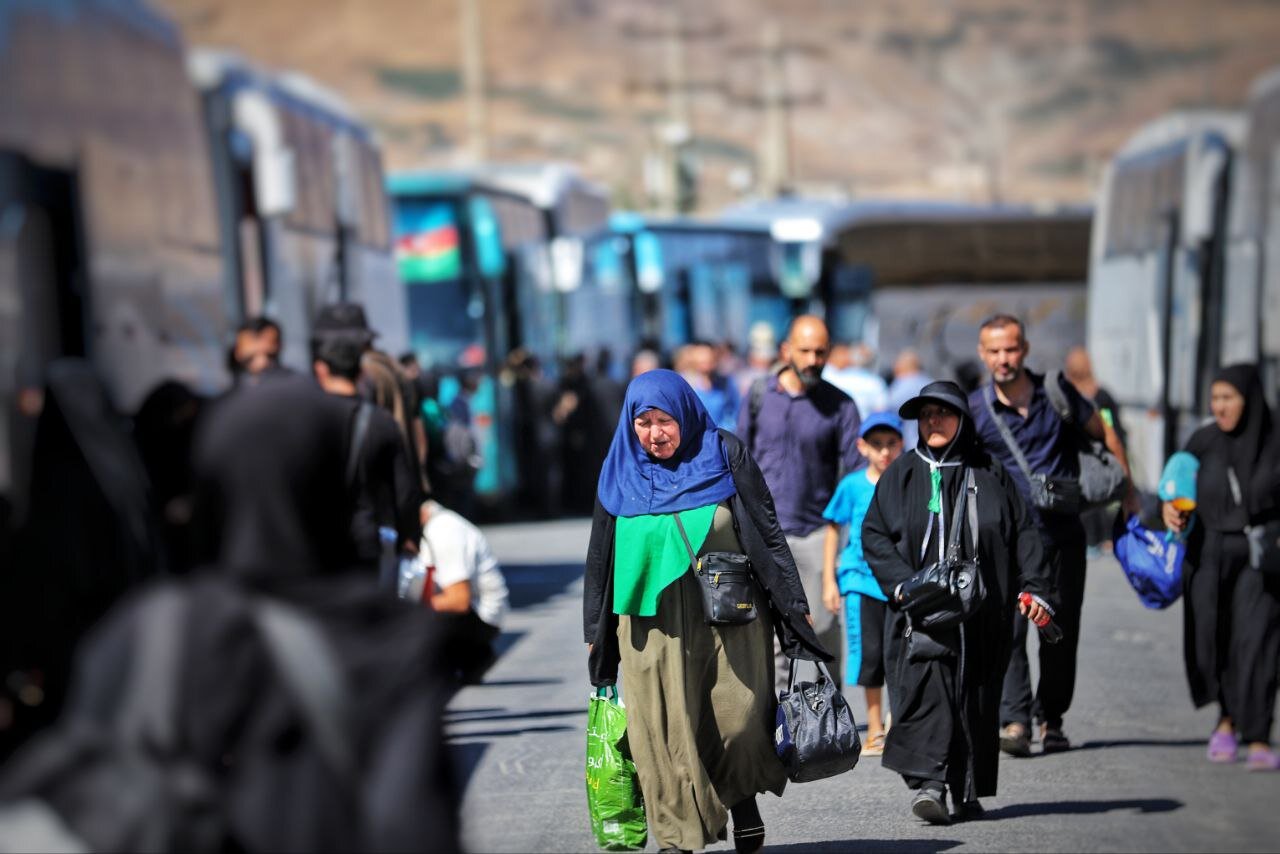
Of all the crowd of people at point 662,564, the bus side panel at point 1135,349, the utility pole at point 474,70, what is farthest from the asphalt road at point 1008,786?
the utility pole at point 474,70

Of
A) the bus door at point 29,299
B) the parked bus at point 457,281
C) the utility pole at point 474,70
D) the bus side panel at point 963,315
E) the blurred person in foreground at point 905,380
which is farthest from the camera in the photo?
the utility pole at point 474,70

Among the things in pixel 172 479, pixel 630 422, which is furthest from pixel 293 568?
pixel 172 479

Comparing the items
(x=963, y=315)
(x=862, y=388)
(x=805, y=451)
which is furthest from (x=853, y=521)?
(x=963, y=315)

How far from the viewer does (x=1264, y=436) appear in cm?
906

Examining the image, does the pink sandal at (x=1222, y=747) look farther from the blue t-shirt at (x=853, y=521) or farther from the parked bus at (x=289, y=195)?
the parked bus at (x=289, y=195)

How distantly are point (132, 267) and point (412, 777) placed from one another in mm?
6431

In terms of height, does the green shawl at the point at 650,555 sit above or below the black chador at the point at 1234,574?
above

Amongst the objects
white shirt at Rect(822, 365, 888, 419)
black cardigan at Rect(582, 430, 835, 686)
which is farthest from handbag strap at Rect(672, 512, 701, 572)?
white shirt at Rect(822, 365, 888, 419)

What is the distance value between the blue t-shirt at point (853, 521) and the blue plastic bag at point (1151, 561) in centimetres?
106

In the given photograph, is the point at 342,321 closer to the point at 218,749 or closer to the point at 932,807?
the point at 932,807

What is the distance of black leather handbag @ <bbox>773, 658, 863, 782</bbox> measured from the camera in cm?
684

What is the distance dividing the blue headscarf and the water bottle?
4.69ft

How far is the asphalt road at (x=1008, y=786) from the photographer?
7.36 m

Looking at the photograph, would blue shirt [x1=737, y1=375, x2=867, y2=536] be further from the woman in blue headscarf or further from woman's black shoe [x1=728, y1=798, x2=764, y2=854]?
woman's black shoe [x1=728, y1=798, x2=764, y2=854]
